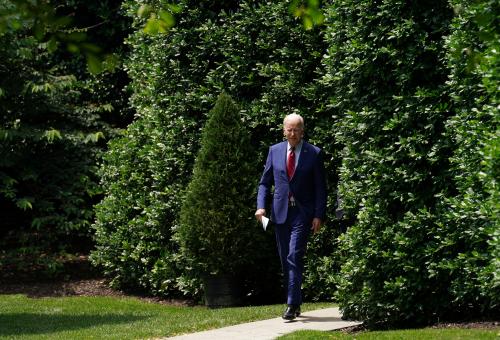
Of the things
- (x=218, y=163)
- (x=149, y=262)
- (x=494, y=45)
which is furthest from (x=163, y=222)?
(x=494, y=45)

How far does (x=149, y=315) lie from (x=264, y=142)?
8.66ft

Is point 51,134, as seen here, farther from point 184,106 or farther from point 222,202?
point 222,202

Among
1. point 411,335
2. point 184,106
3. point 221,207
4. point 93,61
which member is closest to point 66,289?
point 184,106

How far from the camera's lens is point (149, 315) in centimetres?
1080

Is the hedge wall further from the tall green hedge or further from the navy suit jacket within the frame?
the navy suit jacket

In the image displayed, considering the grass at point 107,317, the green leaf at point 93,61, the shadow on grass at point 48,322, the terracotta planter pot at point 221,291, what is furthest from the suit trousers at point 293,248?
the green leaf at point 93,61

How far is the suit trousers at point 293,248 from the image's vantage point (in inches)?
354

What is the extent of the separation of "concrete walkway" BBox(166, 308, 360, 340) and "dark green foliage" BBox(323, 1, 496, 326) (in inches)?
12.6

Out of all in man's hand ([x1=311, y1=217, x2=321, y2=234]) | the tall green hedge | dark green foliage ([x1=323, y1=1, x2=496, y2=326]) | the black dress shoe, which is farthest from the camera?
the tall green hedge

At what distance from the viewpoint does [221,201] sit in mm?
10844

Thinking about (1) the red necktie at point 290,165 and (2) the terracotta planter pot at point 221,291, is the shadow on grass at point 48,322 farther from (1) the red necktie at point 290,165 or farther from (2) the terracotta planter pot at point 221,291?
(1) the red necktie at point 290,165

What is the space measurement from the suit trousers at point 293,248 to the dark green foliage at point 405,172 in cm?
54

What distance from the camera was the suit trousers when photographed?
8984 mm


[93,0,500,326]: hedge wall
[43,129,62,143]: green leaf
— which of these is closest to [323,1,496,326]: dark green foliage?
[93,0,500,326]: hedge wall
